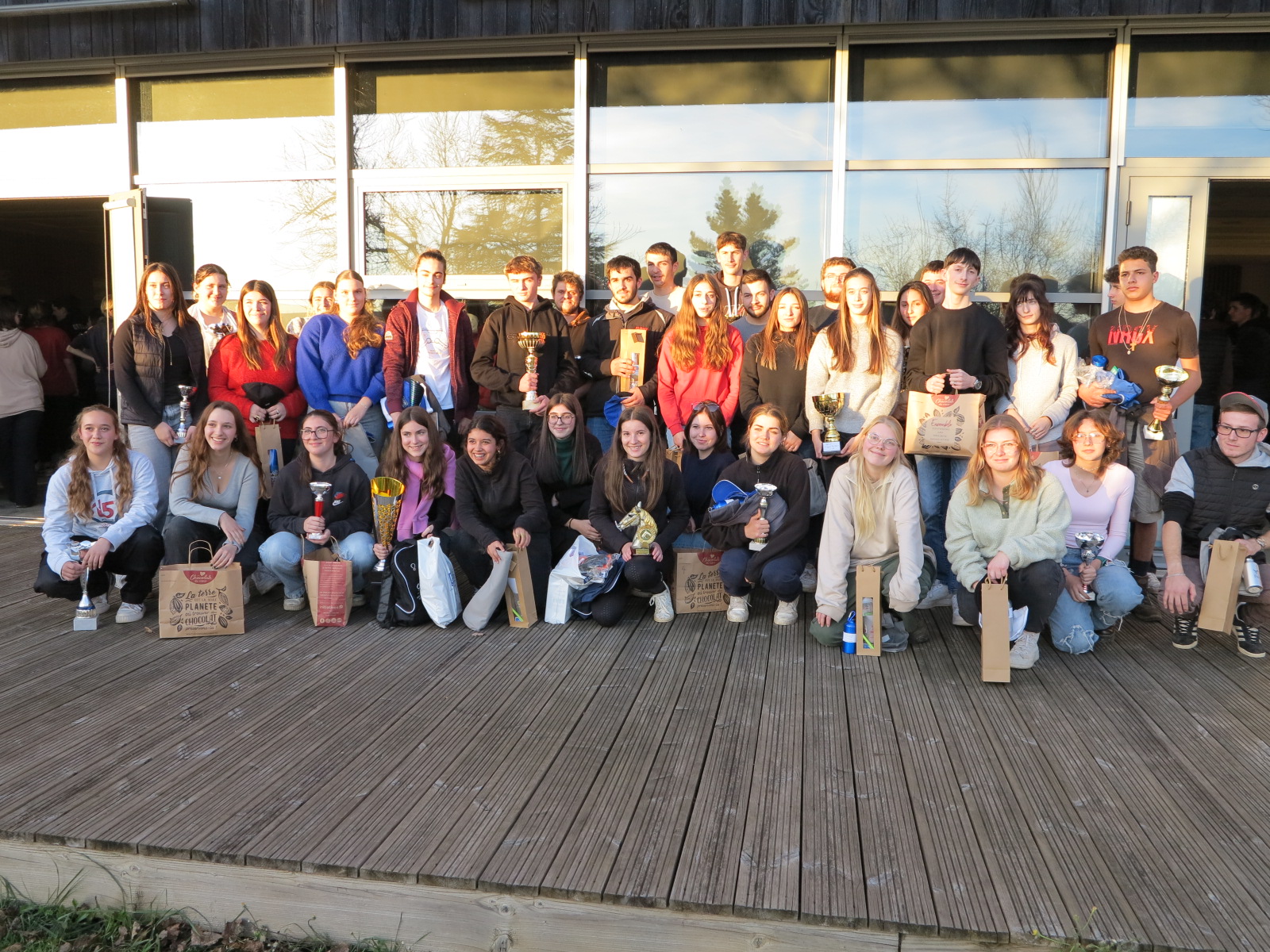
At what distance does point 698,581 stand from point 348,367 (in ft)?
7.75

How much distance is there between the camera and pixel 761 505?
4770mm

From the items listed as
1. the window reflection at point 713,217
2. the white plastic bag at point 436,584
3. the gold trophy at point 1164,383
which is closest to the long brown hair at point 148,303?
the white plastic bag at point 436,584

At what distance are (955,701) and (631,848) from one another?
5.53 ft

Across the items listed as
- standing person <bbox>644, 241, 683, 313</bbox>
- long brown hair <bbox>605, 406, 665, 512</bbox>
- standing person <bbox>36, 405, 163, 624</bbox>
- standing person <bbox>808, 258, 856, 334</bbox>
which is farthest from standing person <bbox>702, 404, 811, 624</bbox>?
standing person <bbox>36, 405, 163, 624</bbox>

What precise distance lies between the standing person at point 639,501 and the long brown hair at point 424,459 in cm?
81

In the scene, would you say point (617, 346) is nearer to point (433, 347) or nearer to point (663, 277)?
point (663, 277)

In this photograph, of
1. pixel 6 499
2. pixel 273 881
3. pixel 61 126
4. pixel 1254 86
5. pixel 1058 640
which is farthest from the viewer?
pixel 6 499

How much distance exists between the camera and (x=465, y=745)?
11.0ft

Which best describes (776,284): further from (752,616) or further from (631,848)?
(631,848)

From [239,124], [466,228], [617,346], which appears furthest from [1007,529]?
[239,124]

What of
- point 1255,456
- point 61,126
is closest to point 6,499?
point 61,126

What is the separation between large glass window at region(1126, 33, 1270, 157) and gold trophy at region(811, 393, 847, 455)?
2.81 metres

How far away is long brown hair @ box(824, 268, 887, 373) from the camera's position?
5.07m

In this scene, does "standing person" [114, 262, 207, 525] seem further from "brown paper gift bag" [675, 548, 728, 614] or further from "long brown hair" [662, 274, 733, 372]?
"brown paper gift bag" [675, 548, 728, 614]
